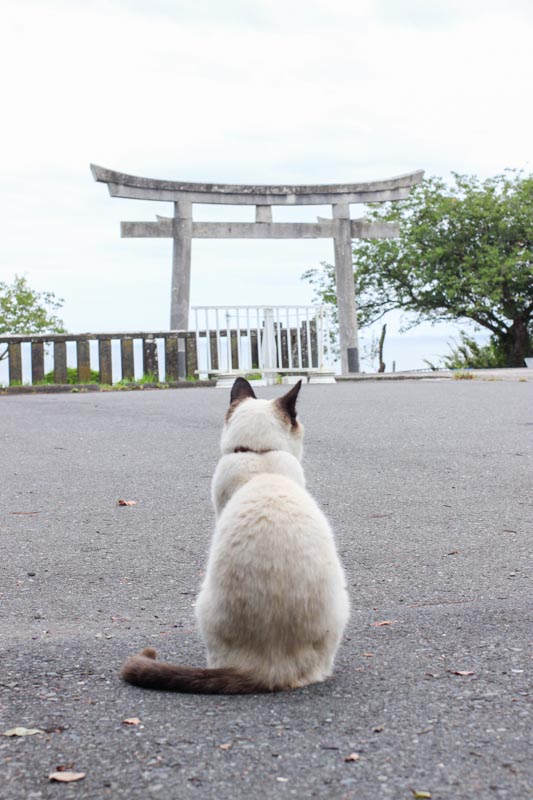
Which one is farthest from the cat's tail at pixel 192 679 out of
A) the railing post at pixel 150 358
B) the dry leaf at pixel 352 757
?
the railing post at pixel 150 358

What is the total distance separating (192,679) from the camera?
262 centimetres

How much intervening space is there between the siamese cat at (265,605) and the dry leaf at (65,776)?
0.56 m

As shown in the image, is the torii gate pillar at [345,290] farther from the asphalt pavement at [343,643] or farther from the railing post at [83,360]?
the asphalt pavement at [343,643]

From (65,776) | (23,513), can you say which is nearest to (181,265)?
(23,513)

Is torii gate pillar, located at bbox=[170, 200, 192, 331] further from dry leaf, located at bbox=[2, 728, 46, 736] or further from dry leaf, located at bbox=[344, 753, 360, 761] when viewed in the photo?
dry leaf, located at bbox=[344, 753, 360, 761]

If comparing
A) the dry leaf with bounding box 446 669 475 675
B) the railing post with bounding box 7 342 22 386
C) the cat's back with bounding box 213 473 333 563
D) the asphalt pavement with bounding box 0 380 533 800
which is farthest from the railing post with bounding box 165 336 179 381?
the dry leaf with bounding box 446 669 475 675

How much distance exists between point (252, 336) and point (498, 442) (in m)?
10.4

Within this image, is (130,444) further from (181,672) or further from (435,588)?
(181,672)

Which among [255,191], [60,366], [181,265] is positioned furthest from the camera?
[255,191]

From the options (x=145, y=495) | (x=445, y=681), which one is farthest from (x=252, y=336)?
(x=445, y=681)

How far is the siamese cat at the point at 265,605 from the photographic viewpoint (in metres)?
2.61

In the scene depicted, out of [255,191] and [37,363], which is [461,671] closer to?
[37,363]

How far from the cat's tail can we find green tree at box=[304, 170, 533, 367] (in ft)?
74.2

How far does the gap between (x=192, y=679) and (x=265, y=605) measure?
13.0 inches
